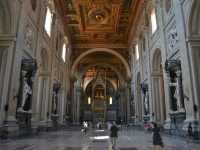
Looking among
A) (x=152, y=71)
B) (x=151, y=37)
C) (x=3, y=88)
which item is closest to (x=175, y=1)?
(x=151, y=37)

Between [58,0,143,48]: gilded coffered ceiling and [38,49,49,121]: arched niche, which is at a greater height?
[58,0,143,48]: gilded coffered ceiling

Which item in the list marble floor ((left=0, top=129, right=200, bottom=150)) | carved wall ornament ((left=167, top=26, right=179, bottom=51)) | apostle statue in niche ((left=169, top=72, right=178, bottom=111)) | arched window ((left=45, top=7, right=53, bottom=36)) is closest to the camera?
marble floor ((left=0, top=129, right=200, bottom=150))

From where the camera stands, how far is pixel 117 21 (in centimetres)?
2284

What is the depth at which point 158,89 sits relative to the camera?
51.2 feet

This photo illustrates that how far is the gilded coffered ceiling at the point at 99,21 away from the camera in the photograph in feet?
65.5

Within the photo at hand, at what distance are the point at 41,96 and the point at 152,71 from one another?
916 centimetres

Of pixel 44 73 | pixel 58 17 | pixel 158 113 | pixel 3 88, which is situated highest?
pixel 58 17

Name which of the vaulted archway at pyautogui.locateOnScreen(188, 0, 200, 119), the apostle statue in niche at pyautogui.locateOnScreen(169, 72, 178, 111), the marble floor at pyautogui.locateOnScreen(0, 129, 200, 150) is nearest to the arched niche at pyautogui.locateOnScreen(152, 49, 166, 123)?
the apostle statue in niche at pyautogui.locateOnScreen(169, 72, 178, 111)

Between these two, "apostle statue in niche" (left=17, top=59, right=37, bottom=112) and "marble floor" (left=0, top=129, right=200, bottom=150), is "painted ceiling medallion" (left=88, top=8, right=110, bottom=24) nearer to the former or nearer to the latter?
"apostle statue in niche" (left=17, top=59, right=37, bottom=112)

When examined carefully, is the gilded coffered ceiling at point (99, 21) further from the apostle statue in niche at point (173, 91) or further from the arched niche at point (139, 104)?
the apostle statue in niche at point (173, 91)

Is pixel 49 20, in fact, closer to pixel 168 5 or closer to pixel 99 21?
pixel 99 21

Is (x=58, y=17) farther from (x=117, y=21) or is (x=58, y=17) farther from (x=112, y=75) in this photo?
(x=112, y=75)

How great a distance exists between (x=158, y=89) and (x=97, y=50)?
540 inches

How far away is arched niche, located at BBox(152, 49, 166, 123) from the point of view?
15030 millimetres
